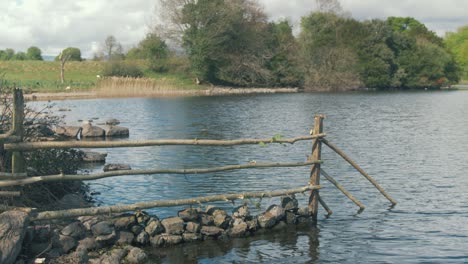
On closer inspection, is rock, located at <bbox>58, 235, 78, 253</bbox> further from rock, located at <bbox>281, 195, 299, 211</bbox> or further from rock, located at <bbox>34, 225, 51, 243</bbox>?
rock, located at <bbox>281, 195, 299, 211</bbox>

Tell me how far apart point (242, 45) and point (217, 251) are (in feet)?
248

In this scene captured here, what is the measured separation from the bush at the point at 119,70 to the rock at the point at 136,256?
7014 cm

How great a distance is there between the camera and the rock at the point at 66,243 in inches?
399

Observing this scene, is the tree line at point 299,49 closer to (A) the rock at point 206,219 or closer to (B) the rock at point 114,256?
(A) the rock at point 206,219

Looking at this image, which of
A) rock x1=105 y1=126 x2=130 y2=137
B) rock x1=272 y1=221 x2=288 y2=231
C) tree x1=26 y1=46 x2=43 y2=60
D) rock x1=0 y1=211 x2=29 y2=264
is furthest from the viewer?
tree x1=26 y1=46 x2=43 y2=60

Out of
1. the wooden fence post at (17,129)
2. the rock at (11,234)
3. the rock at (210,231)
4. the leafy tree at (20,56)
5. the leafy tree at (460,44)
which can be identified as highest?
the leafy tree at (460,44)

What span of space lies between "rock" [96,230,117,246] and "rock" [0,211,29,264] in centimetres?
205

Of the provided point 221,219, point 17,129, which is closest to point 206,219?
point 221,219

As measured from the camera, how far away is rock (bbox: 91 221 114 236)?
11047 mm

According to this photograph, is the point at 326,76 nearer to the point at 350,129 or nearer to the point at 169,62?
the point at 169,62

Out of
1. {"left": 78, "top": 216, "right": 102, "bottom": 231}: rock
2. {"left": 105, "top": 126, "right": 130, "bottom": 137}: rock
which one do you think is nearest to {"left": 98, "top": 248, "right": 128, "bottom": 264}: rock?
{"left": 78, "top": 216, "right": 102, "bottom": 231}: rock

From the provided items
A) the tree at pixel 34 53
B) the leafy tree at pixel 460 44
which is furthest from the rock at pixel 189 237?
the leafy tree at pixel 460 44

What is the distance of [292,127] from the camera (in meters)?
35.4

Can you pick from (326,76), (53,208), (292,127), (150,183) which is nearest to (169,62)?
(326,76)
